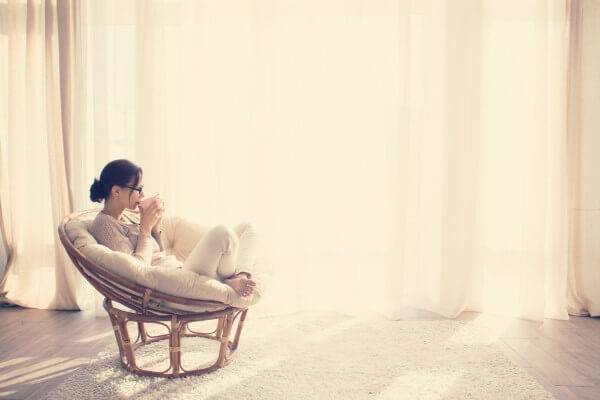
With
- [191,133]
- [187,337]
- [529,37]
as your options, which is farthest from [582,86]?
[187,337]

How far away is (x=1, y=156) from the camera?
3656 mm

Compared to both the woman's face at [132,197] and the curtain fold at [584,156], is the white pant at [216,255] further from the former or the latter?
the curtain fold at [584,156]

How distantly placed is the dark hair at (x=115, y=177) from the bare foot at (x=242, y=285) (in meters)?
0.66

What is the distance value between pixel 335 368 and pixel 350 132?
155cm

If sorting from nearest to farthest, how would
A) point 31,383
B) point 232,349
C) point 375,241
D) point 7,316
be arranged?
point 31,383
point 232,349
point 7,316
point 375,241

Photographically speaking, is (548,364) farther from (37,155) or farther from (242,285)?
(37,155)

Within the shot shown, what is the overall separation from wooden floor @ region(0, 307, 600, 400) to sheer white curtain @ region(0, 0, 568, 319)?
0.32m

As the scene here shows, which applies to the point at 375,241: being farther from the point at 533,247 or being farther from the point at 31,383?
the point at 31,383

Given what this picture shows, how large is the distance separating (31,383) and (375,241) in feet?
6.93

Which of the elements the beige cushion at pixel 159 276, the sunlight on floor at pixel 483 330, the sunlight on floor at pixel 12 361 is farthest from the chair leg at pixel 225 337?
the sunlight on floor at pixel 483 330

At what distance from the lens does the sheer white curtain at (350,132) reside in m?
3.47

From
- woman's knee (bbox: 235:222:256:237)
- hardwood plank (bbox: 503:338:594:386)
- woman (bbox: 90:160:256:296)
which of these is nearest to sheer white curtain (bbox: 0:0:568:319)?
hardwood plank (bbox: 503:338:594:386)

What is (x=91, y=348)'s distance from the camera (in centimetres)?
285

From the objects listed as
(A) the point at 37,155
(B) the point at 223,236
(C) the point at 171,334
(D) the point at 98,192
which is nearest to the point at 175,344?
(C) the point at 171,334
